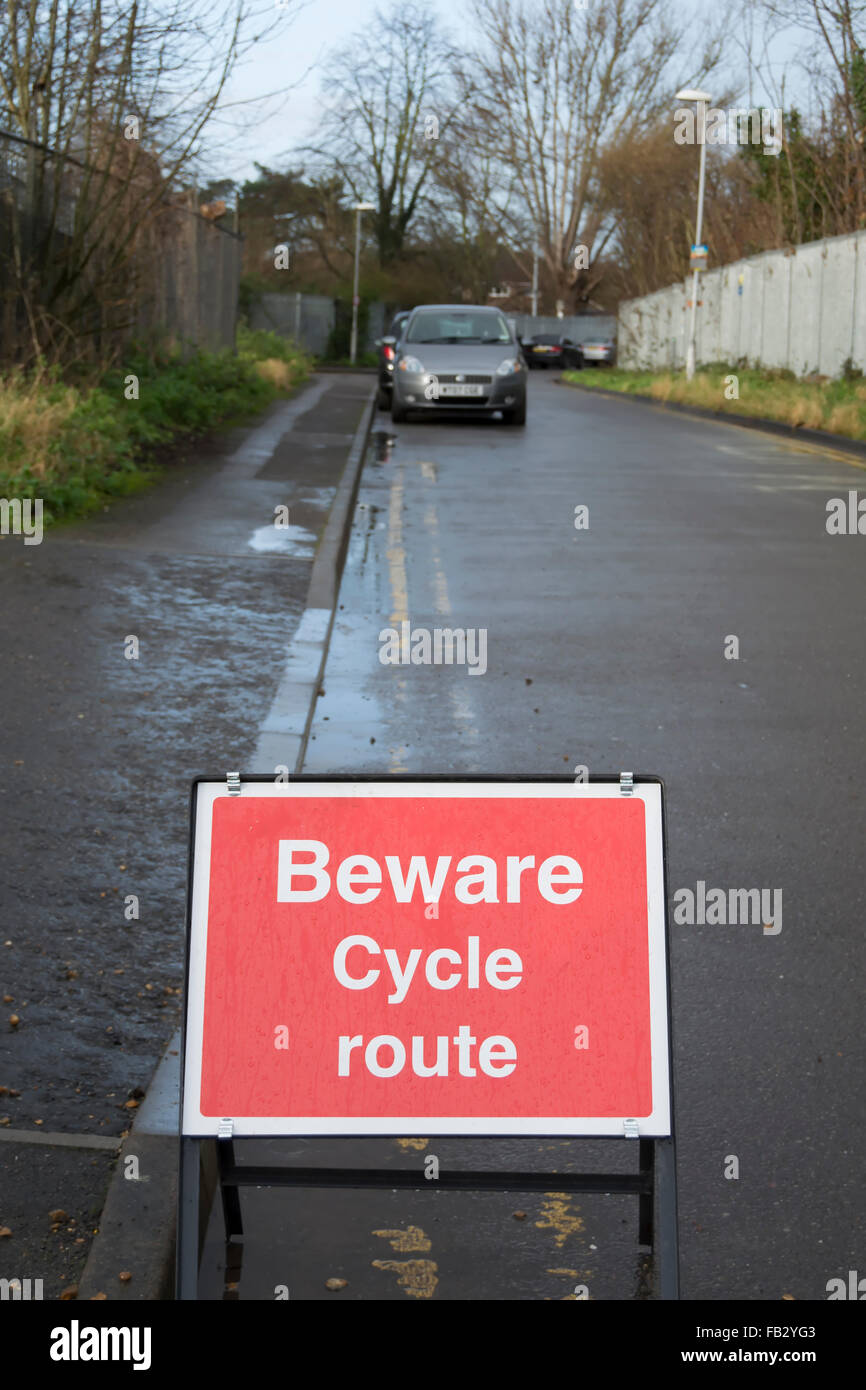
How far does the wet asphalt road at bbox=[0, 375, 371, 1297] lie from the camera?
3.73 metres

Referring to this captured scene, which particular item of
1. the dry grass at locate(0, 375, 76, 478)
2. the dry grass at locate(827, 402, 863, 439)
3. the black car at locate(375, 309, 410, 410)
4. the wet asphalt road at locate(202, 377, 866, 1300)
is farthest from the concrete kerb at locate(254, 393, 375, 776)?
the black car at locate(375, 309, 410, 410)

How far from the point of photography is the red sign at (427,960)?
2949 millimetres

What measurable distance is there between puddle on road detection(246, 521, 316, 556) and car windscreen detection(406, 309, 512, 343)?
12072mm

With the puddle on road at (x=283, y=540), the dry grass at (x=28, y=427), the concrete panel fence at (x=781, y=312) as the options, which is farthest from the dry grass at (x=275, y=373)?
the puddle on road at (x=283, y=540)

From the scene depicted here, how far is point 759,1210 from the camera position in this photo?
3.51m

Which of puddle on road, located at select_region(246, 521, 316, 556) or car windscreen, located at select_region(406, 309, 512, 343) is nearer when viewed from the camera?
puddle on road, located at select_region(246, 521, 316, 556)

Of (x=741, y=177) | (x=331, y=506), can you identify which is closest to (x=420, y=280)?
(x=741, y=177)

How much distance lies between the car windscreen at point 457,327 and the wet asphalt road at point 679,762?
7.56 meters

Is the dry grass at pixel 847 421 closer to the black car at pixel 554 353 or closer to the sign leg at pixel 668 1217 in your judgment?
the sign leg at pixel 668 1217

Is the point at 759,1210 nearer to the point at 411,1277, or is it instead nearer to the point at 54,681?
the point at 411,1277

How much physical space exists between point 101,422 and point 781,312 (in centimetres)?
2082

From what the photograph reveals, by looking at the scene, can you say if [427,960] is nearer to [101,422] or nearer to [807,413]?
[101,422]

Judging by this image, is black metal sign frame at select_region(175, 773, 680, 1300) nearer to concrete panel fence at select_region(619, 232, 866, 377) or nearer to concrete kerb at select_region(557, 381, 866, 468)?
concrete kerb at select_region(557, 381, 866, 468)
